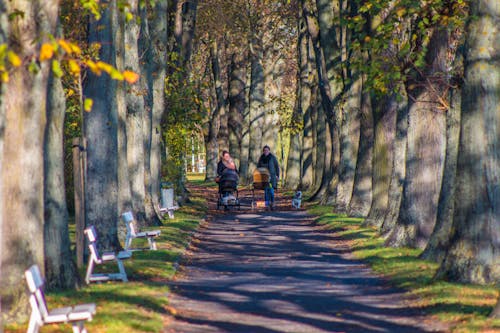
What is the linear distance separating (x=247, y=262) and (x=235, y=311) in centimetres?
697

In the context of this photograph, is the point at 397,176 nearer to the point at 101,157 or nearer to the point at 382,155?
the point at 382,155

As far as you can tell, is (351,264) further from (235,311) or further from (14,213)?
(14,213)

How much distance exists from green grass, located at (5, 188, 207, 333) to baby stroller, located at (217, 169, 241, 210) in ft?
46.2

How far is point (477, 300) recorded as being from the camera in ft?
46.4

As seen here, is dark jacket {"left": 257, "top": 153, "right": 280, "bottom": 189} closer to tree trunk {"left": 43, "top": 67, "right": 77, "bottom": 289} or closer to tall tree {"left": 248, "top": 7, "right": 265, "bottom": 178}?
tall tree {"left": 248, "top": 7, "right": 265, "bottom": 178}

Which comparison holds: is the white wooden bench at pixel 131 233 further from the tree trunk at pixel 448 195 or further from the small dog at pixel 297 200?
the small dog at pixel 297 200

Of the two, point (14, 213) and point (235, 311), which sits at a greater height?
point (14, 213)

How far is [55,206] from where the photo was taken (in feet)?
50.0

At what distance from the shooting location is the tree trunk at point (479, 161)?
1606 centimetres

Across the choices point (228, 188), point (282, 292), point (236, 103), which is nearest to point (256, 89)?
point (236, 103)

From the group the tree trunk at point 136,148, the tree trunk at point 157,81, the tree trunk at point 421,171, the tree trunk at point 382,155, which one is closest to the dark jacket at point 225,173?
the tree trunk at point 157,81

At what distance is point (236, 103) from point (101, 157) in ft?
138

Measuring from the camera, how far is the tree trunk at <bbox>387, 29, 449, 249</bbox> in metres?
22.0

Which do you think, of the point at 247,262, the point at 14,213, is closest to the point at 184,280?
the point at 247,262
